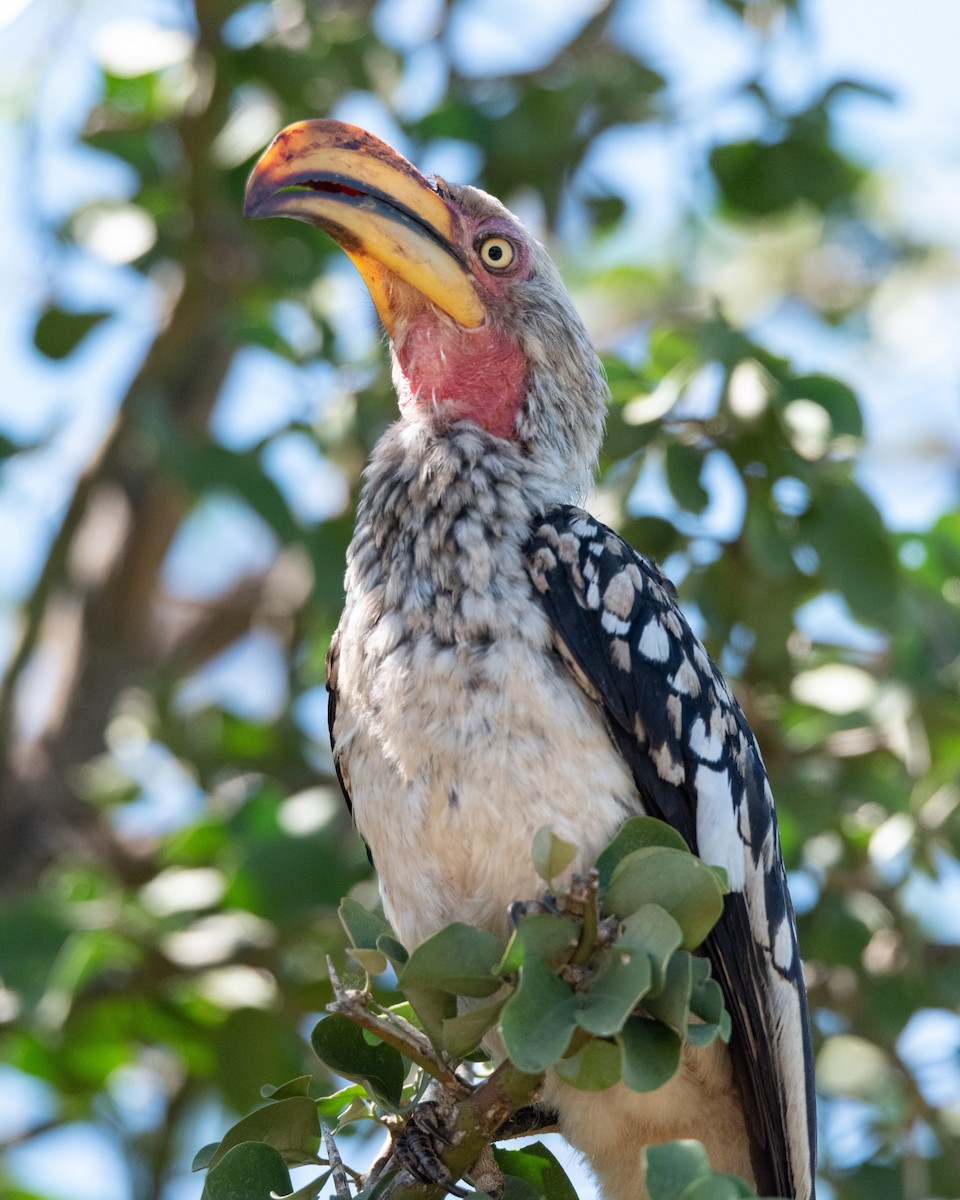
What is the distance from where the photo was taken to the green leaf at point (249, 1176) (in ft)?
6.91

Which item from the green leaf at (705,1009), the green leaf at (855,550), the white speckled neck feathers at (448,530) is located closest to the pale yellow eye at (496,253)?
the white speckled neck feathers at (448,530)

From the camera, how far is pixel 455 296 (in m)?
3.12

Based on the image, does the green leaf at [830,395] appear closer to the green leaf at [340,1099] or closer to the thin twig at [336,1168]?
the green leaf at [340,1099]

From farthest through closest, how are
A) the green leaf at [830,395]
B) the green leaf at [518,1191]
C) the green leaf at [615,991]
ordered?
the green leaf at [830,395] → the green leaf at [518,1191] → the green leaf at [615,991]

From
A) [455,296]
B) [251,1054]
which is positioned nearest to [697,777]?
[455,296]

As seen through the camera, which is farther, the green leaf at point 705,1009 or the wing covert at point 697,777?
the wing covert at point 697,777

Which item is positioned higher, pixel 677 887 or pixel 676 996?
pixel 677 887

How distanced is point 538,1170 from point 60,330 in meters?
3.20

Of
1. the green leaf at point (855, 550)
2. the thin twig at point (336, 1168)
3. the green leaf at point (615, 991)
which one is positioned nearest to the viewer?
→ the green leaf at point (615, 991)

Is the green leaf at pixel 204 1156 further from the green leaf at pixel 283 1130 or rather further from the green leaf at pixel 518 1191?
the green leaf at pixel 518 1191

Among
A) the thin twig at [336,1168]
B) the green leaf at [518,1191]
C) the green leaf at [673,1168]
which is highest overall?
the green leaf at [673,1168]

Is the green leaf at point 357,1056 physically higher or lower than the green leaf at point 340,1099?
higher

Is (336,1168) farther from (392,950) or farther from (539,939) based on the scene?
(539,939)

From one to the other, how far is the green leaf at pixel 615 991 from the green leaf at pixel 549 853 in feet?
0.41
